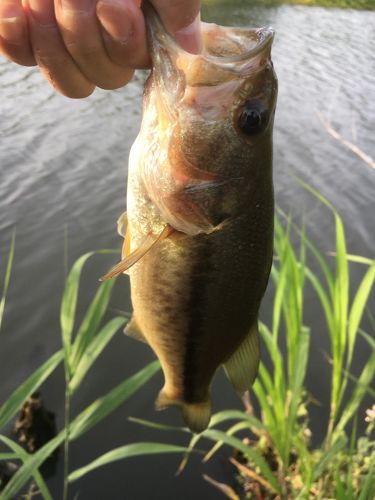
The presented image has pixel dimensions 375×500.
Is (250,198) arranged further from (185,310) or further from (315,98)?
(315,98)

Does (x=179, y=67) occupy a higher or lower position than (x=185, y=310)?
higher

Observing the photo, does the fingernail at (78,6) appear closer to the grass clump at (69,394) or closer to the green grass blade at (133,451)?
the grass clump at (69,394)

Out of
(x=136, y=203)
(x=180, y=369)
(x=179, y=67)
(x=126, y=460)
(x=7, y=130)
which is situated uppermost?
(x=179, y=67)

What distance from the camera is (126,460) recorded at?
427 centimetres

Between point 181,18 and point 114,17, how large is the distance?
164mm

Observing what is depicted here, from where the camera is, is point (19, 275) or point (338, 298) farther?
point (19, 275)

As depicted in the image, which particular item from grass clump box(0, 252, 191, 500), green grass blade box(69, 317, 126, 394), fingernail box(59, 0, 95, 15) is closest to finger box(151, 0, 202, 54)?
fingernail box(59, 0, 95, 15)

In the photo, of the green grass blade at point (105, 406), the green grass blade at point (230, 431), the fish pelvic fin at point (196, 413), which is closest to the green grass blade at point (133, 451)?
the green grass blade at point (105, 406)

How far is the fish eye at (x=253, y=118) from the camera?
144cm

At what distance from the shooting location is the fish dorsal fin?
172 centimetres

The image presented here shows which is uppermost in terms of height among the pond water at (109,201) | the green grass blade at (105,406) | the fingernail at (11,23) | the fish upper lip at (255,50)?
the fingernail at (11,23)

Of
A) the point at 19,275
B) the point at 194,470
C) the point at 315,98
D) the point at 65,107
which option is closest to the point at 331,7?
the point at 315,98

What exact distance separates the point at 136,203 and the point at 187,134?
267mm

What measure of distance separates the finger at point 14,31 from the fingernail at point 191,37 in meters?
0.36
